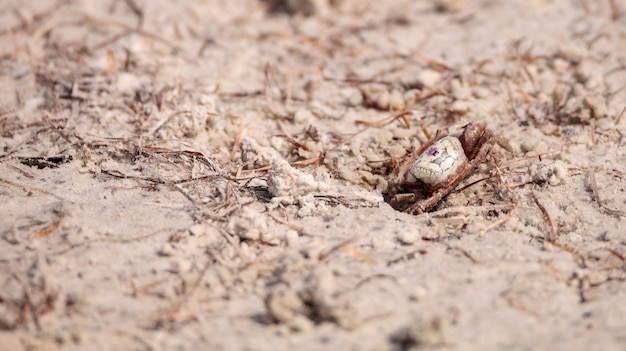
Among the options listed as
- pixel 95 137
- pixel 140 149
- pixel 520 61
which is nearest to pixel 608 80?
pixel 520 61

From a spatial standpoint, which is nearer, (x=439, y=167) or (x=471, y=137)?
(x=439, y=167)

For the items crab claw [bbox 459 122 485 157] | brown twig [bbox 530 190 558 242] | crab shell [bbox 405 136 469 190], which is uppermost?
crab claw [bbox 459 122 485 157]

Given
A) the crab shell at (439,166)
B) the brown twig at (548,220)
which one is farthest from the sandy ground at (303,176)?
the crab shell at (439,166)

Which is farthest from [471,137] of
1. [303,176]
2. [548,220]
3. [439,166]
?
[303,176]

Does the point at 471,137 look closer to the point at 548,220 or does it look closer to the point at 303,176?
the point at 548,220

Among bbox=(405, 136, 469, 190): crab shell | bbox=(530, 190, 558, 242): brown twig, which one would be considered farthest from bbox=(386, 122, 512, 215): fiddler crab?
bbox=(530, 190, 558, 242): brown twig

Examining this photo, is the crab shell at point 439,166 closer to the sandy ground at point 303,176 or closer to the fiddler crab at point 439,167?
the fiddler crab at point 439,167

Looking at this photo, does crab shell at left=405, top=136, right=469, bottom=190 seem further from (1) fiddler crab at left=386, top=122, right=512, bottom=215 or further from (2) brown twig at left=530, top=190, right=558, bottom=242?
(2) brown twig at left=530, top=190, right=558, bottom=242
